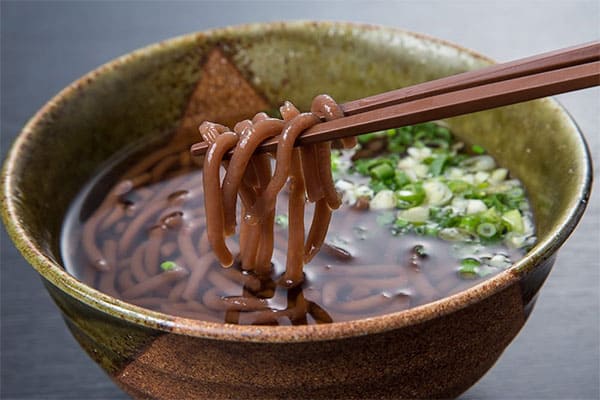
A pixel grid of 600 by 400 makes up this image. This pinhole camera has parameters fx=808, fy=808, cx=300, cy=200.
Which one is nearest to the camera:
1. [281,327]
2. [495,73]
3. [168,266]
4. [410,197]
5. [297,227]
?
[281,327]

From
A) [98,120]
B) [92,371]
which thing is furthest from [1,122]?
[92,371]

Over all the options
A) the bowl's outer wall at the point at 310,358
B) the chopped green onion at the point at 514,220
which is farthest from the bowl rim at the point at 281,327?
the chopped green onion at the point at 514,220

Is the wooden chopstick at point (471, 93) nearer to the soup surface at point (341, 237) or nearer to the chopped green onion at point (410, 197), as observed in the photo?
the soup surface at point (341, 237)

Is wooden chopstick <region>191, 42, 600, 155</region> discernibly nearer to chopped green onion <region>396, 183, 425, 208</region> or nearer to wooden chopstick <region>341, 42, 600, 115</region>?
wooden chopstick <region>341, 42, 600, 115</region>

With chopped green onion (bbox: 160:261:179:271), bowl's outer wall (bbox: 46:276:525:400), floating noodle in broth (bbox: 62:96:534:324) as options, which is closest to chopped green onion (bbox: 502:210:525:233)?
floating noodle in broth (bbox: 62:96:534:324)

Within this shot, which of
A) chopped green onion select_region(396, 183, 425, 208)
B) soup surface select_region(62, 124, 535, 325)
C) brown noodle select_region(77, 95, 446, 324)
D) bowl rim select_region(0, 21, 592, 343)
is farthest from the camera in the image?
chopped green onion select_region(396, 183, 425, 208)

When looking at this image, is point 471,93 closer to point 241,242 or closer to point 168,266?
point 241,242

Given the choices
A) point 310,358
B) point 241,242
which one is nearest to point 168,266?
point 241,242

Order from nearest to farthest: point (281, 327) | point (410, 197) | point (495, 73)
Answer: point (281, 327) < point (495, 73) < point (410, 197)
